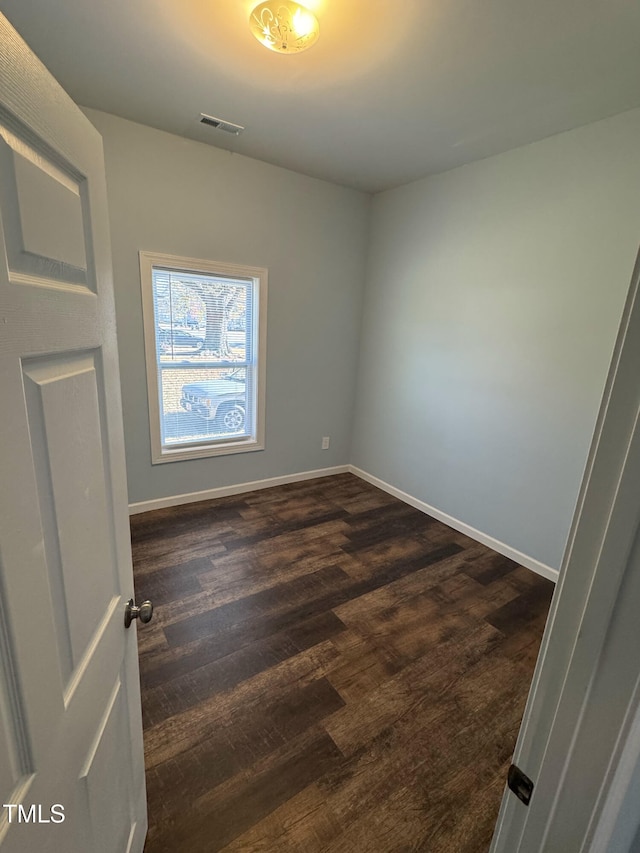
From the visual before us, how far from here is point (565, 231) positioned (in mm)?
2258

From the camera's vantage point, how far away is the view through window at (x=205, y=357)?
9.48ft

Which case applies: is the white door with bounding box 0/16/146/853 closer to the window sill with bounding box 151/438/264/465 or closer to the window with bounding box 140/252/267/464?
the window with bounding box 140/252/267/464

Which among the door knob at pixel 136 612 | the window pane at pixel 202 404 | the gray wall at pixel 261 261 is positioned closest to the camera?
the door knob at pixel 136 612

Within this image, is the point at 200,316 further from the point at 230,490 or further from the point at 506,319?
the point at 506,319

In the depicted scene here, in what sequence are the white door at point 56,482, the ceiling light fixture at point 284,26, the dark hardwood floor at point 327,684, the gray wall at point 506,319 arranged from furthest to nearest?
the gray wall at point 506,319
the ceiling light fixture at point 284,26
the dark hardwood floor at point 327,684
the white door at point 56,482

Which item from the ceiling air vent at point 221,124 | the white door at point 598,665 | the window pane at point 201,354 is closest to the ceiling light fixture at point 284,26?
the ceiling air vent at point 221,124

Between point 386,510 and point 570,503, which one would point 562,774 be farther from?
point 386,510

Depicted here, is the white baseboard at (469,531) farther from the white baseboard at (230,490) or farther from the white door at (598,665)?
the white door at (598,665)

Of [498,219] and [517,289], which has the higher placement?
[498,219]

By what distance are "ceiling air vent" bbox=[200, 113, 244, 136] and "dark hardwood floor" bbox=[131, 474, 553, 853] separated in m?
2.79

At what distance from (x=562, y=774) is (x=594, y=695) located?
0.50 ft

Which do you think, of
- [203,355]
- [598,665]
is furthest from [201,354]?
[598,665]

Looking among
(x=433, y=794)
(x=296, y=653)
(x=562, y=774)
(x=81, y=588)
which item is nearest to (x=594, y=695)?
(x=562, y=774)

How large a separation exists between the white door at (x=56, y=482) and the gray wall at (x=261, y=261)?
2145mm
